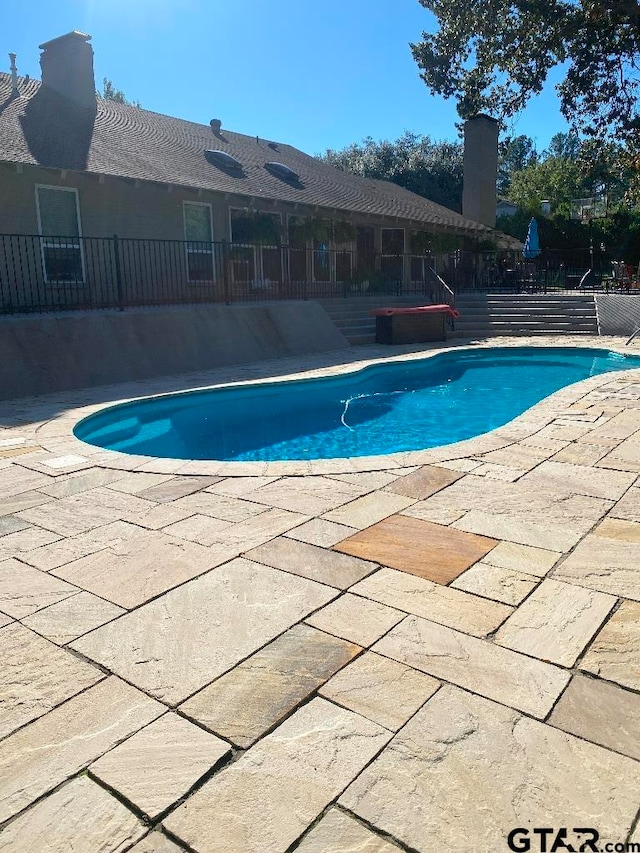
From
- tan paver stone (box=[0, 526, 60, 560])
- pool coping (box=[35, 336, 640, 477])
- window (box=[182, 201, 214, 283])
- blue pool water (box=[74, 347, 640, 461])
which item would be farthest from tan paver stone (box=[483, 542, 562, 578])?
window (box=[182, 201, 214, 283])

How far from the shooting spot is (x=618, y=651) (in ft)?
7.57

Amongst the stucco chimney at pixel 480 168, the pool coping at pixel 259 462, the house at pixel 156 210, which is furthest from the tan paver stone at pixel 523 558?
the stucco chimney at pixel 480 168

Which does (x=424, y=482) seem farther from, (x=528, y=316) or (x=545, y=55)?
(x=545, y=55)

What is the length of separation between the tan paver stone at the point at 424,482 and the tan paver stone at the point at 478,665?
1692 millimetres

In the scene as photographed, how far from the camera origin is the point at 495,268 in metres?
22.8

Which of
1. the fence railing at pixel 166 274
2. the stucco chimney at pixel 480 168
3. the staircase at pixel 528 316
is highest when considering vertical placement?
the stucco chimney at pixel 480 168

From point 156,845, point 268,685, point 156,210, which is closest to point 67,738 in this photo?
point 156,845

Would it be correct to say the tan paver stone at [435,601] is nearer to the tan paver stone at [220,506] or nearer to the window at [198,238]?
the tan paver stone at [220,506]

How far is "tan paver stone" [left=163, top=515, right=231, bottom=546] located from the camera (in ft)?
11.3

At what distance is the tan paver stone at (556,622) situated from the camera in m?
2.33

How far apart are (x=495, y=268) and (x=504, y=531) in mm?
21235

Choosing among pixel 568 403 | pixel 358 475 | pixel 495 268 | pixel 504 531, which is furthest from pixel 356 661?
pixel 495 268

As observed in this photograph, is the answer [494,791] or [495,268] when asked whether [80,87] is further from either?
[494,791]

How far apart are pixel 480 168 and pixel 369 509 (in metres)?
24.0
